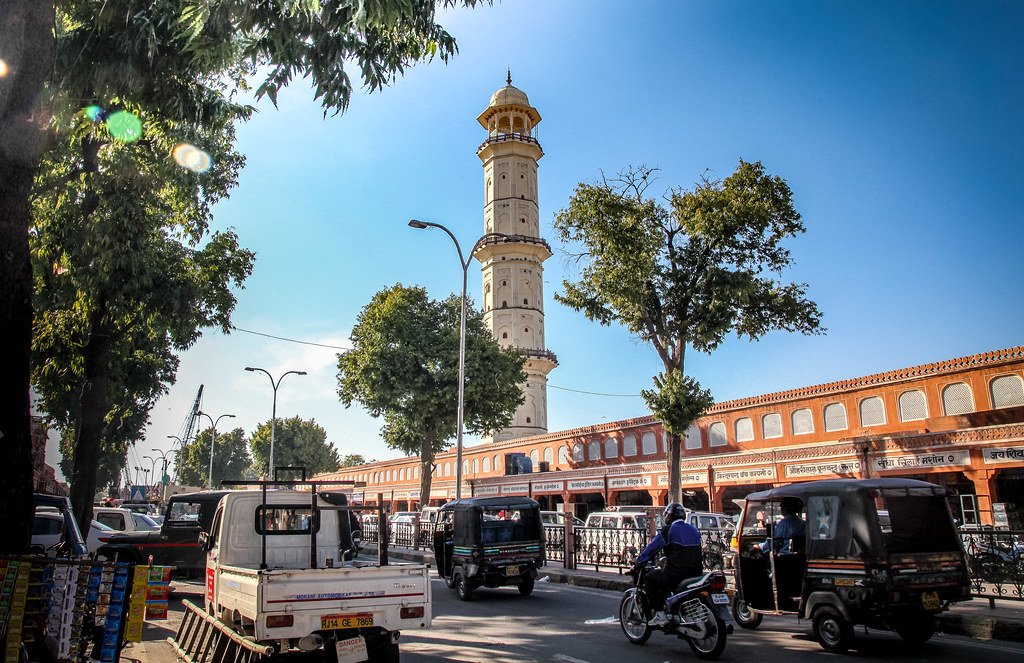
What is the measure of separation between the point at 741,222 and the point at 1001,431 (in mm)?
11157

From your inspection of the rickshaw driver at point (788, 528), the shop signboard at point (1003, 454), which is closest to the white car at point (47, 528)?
the rickshaw driver at point (788, 528)

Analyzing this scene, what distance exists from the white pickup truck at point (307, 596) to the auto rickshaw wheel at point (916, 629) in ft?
18.8

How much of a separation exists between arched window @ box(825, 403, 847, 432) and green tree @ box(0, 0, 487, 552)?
2721 cm

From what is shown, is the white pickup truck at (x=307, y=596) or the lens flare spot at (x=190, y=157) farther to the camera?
the lens flare spot at (x=190, y=157)

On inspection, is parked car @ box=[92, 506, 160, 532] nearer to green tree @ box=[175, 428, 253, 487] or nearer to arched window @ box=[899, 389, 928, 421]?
arched window @ box=[899, 389, 928, 421]

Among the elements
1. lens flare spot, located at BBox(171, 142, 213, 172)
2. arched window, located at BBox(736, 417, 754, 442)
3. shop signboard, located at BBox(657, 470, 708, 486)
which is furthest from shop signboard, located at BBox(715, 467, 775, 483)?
lens flare spot, located at BBox(171, 142, 213, 172)

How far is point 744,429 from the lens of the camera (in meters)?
34.6

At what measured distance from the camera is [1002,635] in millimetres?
9281

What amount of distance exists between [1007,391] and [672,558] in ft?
77.9

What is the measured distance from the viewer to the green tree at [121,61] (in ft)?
23.9

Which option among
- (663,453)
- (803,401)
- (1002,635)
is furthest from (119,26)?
(663,453)

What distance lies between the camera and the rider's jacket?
8586 millimetres

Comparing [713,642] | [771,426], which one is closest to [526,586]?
[713,642]

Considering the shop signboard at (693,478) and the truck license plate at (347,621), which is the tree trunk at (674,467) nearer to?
the shop signboard at (693,478)
